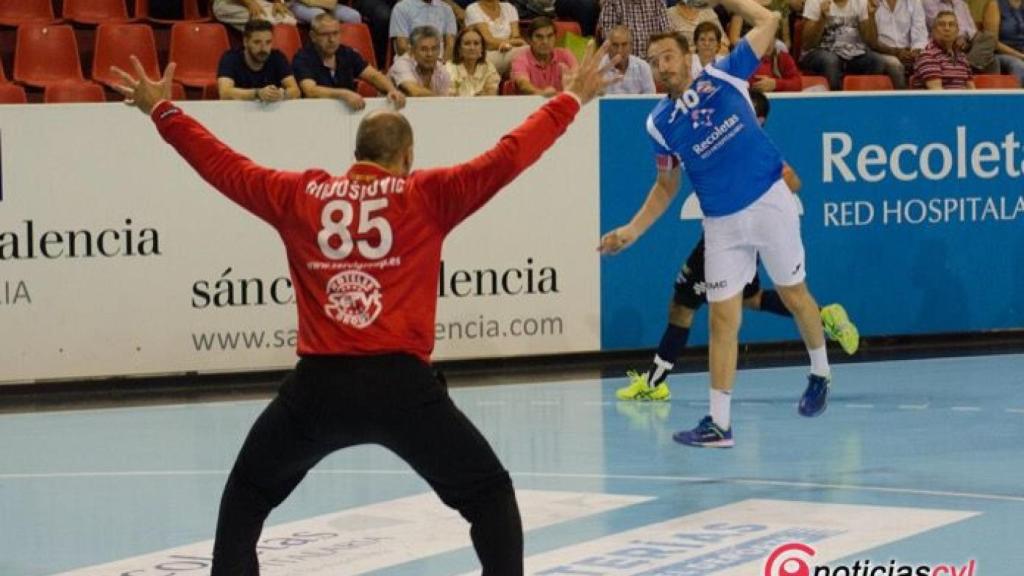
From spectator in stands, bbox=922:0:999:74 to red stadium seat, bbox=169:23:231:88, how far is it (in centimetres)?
705

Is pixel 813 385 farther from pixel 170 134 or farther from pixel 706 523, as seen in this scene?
pixel 170 134

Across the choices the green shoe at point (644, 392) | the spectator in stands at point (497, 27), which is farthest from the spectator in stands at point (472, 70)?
the green shoe at point (644, 392)

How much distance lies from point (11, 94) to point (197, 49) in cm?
195

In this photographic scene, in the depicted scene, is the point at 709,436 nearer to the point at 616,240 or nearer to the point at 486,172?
the point at 616,240

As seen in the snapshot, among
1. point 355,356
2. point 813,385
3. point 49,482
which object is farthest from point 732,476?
point 355,356

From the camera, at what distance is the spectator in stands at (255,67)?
50.1 feet

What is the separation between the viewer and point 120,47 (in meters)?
16.5

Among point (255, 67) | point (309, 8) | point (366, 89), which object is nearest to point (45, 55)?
point (255, 67)

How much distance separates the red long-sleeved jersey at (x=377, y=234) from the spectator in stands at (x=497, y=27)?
35.2 ft

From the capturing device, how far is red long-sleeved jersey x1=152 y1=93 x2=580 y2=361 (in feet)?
21.9

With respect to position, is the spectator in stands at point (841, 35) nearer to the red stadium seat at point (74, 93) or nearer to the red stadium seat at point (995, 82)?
the red stadium seat at point (995, 82)

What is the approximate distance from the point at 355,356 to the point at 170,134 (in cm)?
105

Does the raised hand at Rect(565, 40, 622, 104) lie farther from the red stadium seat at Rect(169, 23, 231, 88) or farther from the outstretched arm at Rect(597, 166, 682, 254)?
the red stadium seat at Rect(169, 23, 231, 88)

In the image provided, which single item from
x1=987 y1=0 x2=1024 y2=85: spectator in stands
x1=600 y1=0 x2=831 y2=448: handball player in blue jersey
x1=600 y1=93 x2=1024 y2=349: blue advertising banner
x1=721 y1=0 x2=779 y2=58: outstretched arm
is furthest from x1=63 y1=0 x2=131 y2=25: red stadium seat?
x1=987 y1=0 x2=1024 y2=85: spectator in stands
